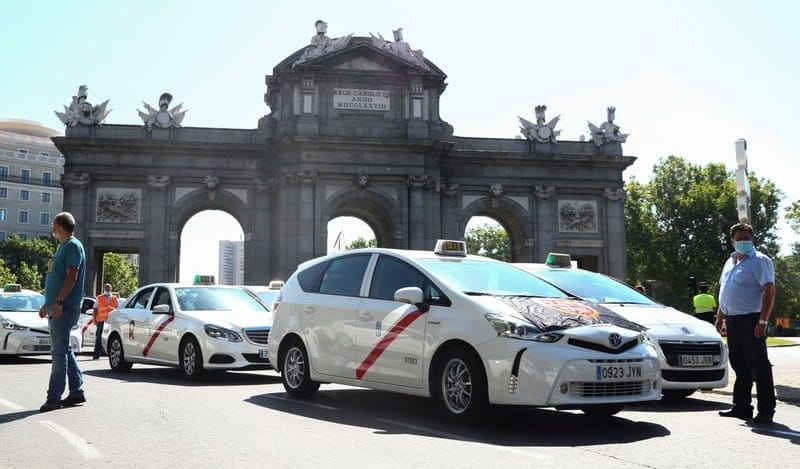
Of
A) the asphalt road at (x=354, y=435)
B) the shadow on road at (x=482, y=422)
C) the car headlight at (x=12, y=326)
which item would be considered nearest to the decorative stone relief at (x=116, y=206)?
the car headlight at (x=12, y=326)

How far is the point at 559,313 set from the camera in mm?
7812

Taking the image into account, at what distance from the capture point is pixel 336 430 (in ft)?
24.7

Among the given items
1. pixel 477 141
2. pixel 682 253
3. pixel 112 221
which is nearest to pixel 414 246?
pixel 477 141

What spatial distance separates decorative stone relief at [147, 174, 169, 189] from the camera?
36.1m

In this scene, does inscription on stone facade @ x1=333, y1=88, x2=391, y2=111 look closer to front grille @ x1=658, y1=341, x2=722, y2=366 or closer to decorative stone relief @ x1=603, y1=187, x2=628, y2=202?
decorative stone relief @ x1=603, y1=187, x2=628, y2=202

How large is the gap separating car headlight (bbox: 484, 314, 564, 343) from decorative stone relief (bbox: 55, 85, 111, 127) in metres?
32.6

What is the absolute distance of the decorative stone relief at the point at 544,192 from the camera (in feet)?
127

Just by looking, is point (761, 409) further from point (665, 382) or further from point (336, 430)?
point (336, 430)

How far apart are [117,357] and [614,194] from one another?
29474 mm

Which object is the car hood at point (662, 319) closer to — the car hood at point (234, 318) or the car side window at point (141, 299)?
the car hood at point (234, 318)

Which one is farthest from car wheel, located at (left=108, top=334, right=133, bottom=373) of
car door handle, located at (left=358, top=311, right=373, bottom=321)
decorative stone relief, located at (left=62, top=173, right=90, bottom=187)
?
Answer: decorative stone relief, located at (left=62, top=173, right=90, bottom=187)

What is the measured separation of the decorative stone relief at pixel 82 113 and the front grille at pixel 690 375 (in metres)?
31.9

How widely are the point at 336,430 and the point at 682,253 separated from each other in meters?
59.2

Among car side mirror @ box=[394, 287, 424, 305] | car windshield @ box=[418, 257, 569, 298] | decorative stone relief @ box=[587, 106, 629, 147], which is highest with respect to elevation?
decorative stone relief @ box=[587, 106, 629, 147]
